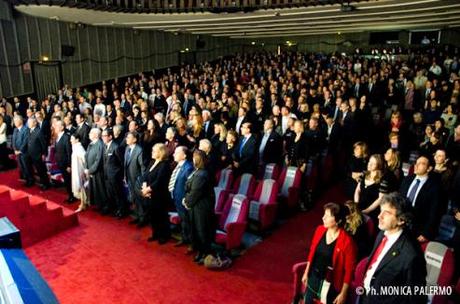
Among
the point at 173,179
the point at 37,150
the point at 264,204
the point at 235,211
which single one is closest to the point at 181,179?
the point at 173,179

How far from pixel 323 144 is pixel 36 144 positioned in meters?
5.08

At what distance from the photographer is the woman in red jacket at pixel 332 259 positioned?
272 cm

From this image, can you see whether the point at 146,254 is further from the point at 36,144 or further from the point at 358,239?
the point at 36,144

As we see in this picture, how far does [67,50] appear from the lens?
1341cm

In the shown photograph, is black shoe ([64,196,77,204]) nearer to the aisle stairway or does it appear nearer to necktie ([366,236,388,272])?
the aisle stairway

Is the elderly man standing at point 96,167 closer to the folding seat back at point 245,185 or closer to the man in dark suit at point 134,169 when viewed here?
the man in dark suit at point 134,169

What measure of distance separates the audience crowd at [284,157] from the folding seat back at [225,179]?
0.51 ft

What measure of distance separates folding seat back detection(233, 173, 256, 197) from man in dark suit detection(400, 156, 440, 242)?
85.4 inches

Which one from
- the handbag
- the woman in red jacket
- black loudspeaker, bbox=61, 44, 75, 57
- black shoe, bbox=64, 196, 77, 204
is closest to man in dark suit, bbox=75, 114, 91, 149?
black shoe, bbox=64, 196, 77, 204

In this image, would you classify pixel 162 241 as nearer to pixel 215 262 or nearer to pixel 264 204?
pixel 215 262

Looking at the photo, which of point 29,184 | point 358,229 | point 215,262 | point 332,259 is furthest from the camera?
point 29,184

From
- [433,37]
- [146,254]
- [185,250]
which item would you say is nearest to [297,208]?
[185,250]

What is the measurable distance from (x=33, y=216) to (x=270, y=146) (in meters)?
3.53

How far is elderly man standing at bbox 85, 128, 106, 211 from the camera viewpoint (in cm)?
578
